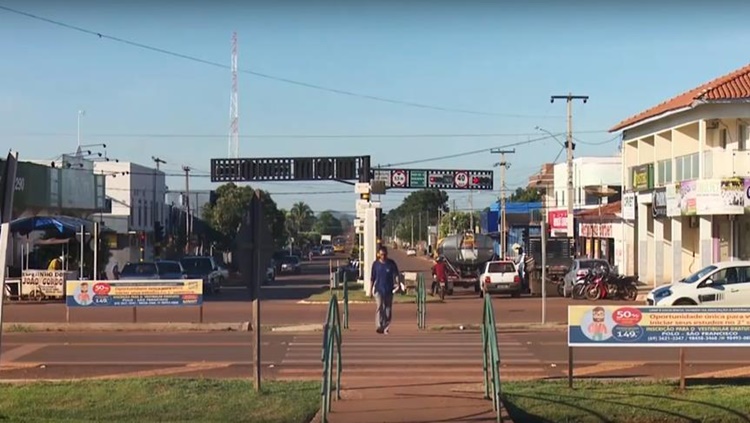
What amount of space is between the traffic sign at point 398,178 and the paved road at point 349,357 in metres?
50.4

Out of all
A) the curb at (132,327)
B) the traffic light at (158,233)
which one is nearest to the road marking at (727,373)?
the curb at (132,327)

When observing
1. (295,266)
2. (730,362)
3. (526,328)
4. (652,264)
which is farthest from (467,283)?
(295,266)

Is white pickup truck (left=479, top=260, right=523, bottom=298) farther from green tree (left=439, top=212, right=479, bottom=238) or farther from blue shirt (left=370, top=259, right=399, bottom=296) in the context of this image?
green tree (left=439, top=212, right=479, bottom=238)

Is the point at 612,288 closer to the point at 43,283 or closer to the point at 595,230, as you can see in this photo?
the point at 43,283

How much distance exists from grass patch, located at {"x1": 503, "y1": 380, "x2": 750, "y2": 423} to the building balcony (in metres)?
25.7

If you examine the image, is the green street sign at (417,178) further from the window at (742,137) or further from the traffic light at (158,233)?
Answer: the window at (742,137)

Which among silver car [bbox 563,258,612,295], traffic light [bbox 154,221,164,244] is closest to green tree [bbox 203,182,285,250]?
traffic light [bbox 154,221,164,244]

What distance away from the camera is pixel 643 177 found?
4800cm

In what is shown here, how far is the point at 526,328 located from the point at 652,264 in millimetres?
26361

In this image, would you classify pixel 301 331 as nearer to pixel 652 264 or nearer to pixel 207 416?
pixel 207 416

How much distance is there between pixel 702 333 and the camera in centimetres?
1371

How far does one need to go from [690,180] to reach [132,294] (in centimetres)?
2414

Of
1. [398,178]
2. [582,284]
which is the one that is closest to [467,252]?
[582,284]

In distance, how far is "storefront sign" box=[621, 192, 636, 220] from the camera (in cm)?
5031
